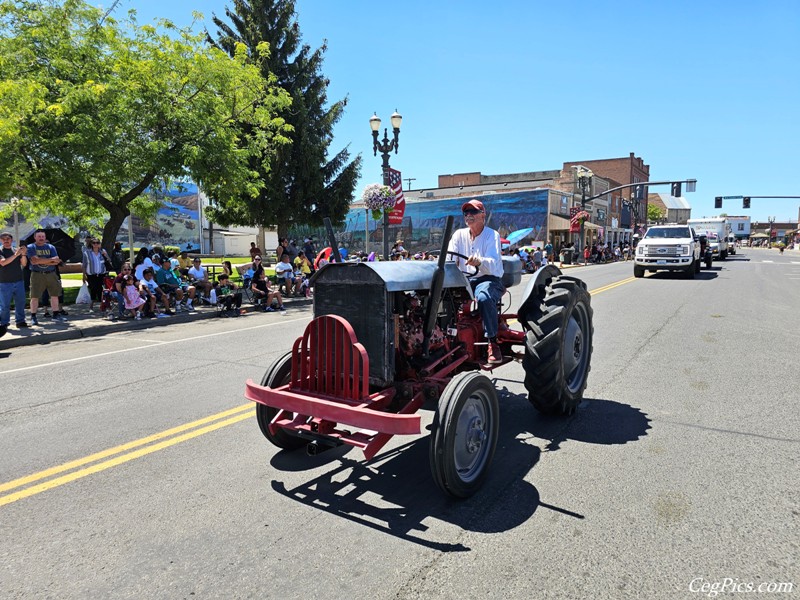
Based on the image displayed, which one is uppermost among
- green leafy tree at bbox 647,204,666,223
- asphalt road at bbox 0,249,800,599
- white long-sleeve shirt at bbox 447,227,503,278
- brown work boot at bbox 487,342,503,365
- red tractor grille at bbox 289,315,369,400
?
green leafy tree at bbox 647,204,666,223

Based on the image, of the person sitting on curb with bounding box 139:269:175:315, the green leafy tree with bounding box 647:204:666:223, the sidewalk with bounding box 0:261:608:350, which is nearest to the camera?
the sidewalk with bounding box 0:261:608:350

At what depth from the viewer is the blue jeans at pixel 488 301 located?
15.4 feet

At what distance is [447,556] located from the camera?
2.88 meters

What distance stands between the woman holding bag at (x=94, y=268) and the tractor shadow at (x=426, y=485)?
11828 millimetres

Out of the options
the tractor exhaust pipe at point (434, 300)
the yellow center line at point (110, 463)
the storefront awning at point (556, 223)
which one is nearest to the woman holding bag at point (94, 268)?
the yellow center line at point (110, 463)

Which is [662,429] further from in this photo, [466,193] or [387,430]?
[466,193]

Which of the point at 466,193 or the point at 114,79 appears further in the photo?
the point at 466,193

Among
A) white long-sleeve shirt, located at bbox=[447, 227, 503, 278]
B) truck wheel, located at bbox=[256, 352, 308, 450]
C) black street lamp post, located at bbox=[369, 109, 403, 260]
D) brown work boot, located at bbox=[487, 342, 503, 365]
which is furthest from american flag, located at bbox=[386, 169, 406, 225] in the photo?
truck wheel, located at bbox=[256, 352, 308, 450]

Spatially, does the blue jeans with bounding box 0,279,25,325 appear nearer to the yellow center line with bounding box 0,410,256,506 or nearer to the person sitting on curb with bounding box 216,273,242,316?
the person sitting on curb with bounding box 216,273,242,316

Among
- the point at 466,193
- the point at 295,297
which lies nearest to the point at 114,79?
the point at 295,297

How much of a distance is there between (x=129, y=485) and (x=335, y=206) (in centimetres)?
2671
